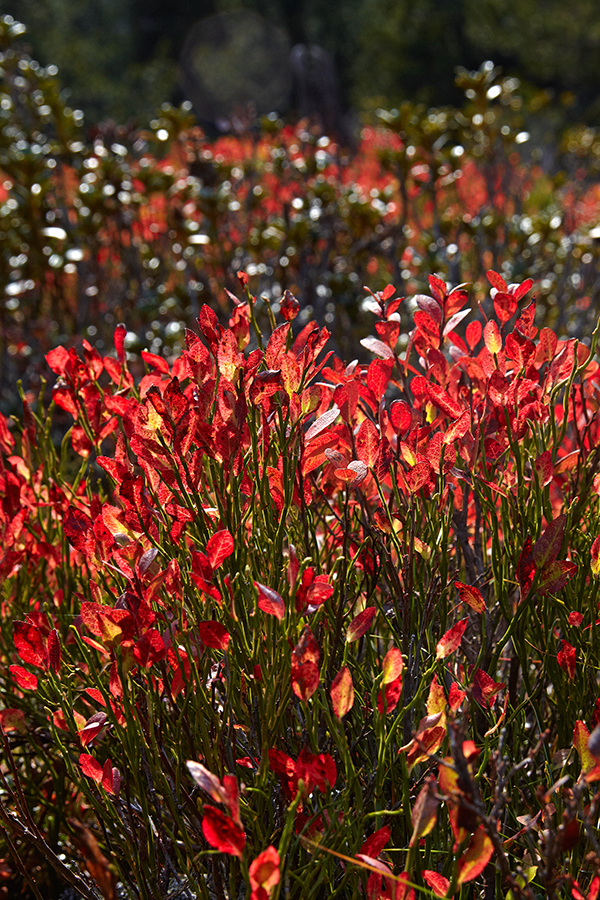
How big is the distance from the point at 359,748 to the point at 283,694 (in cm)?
33

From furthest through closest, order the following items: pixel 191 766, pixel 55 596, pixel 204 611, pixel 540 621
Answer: pixel 55 596 < pixel 540 621 < pixel 204 611 < pixel 191 766

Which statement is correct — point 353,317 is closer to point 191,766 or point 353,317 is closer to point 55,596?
point 55,596

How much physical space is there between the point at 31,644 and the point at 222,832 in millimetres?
517

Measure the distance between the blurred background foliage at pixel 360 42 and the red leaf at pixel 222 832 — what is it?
19.7 meters

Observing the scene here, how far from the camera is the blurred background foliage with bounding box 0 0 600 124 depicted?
20.1m

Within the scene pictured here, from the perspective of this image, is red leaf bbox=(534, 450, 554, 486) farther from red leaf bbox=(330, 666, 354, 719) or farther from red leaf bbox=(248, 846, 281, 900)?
red leaf bbox=(248, 846, 281, 900)

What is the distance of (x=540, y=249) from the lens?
4.75 m

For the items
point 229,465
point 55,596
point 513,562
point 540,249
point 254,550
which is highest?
point 229,465

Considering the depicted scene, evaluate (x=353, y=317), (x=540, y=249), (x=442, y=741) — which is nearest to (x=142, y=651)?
(x=442, y=741)

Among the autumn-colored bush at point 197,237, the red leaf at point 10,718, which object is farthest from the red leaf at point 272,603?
the autumn-colored bush at point 197,237

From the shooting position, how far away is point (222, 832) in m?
0.91

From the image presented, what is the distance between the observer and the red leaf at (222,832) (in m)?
0.90

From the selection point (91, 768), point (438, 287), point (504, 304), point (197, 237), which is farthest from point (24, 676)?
point (197, 237)

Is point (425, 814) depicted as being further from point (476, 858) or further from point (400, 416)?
point (400, 416)
